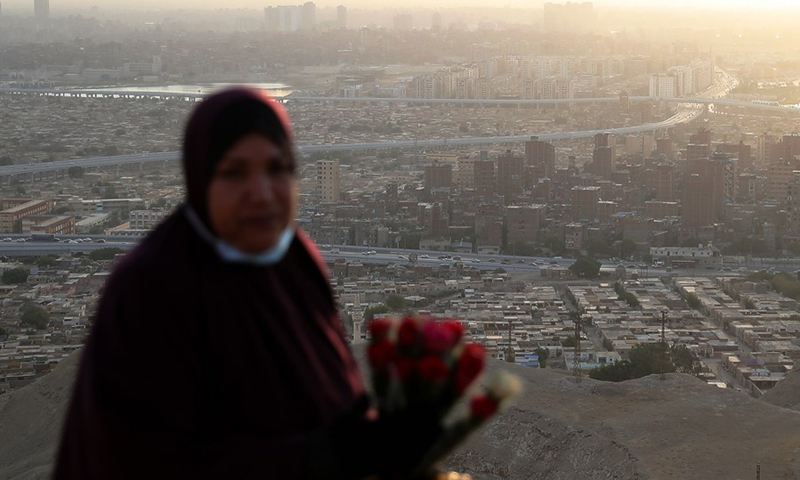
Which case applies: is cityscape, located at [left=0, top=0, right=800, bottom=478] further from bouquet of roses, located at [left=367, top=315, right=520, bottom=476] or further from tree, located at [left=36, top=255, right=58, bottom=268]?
bouquet of roses, located at [left=367, top=315, right=520, bottom=476]

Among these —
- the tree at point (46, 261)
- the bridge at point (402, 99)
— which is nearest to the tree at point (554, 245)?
the tree at point (46, 261)

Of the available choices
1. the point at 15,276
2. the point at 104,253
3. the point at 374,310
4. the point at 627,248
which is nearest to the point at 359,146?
the point at 627,248

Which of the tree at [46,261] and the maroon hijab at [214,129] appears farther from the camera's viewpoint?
the tree at [46,261]

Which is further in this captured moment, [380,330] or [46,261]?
[46,261]

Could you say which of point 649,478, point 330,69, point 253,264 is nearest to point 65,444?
point 253,264

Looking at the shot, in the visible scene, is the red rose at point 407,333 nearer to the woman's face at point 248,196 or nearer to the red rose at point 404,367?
the red rose at point 404,367

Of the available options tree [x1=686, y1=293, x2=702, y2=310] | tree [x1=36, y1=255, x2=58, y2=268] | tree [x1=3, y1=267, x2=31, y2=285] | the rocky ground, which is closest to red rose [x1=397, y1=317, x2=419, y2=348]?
Result: the rocky ground

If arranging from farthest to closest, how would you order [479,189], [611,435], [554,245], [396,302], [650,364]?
[479,189], [554,245], [396,302], [650,364], [611,435]

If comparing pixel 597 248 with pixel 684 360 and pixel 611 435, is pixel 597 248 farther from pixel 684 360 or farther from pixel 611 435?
pixel 611 435
